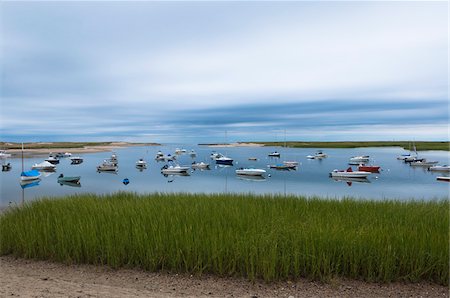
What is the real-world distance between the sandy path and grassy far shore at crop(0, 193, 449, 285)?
0.66 ft

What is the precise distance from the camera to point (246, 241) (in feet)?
21.9

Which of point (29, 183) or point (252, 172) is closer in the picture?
point (29, 183)

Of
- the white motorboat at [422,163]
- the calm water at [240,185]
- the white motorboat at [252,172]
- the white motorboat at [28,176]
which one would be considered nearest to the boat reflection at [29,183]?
the white motorboat at [28,176]

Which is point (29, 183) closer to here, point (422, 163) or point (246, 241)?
point (246, 241)

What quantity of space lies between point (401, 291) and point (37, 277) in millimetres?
6371

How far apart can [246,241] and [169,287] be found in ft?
5.34

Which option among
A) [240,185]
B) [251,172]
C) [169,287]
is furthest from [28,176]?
[169,287]

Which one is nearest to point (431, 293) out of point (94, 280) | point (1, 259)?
point (94, 280)

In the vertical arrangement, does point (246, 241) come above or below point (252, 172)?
above

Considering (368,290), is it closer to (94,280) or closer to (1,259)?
(94,280)

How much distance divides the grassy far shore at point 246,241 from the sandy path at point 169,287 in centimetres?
20

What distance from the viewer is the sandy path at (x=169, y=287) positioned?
5.60 meters

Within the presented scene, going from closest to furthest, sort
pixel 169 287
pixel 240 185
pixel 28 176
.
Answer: pixel 169 287
pixel 28 176
pixel 240 185

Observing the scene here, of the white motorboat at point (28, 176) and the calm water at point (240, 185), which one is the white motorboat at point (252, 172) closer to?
the calm water at point (240, 185)
